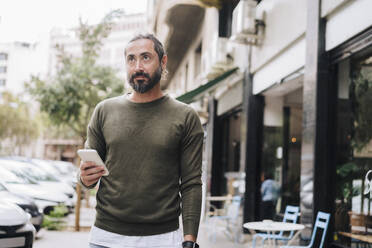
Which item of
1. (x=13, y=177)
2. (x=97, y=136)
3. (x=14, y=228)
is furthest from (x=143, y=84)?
(x=13, y=177)

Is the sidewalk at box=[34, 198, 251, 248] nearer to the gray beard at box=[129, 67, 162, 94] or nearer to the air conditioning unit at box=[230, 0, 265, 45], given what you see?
the air conditioning unit at box=[230, 0, 265, 45]

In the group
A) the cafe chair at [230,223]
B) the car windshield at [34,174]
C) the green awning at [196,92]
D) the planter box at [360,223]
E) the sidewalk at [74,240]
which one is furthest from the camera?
the car windshield at [34,174]

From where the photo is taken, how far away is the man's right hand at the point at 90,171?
6.92ft

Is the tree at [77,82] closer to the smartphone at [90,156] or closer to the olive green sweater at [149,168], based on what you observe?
Result: the olive green sweater at [149,168]

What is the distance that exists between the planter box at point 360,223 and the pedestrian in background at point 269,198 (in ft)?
13.6

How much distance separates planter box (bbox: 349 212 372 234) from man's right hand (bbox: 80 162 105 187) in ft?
14.5

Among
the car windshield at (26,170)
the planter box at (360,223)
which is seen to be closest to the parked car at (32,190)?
the car windshield at (26,170)

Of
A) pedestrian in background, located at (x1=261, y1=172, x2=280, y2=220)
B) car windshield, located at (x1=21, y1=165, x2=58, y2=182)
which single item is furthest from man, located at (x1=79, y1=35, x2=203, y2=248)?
car windshield, located at (x1=21, y1=165, x2=58, y2=182)

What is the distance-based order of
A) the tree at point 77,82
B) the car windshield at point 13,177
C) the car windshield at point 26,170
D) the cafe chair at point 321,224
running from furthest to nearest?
the tree at point 77,82, the car windshield at point 26,170, the car windshield at point 13,177, the cafe chair at point 321,224

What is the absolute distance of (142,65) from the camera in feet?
7.59

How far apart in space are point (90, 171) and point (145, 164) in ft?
0.85

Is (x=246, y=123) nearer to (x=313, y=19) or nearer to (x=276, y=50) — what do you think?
(x=276, y=50)

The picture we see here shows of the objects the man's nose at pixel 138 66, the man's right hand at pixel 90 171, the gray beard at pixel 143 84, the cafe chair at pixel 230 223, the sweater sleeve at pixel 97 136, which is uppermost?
the man's nose at pixel 138 66

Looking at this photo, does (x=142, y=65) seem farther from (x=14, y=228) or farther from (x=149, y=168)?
(x=14, y=228)
